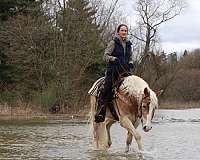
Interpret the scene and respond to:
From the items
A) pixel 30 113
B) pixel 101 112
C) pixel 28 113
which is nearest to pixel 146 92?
pixel 101 112

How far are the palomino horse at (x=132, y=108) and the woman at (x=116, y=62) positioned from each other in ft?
0.80

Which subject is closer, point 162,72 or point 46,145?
point 46,145

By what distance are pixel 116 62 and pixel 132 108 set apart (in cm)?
99

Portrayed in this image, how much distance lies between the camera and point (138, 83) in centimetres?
1018

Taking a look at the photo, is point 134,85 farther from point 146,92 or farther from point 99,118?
point 99,118

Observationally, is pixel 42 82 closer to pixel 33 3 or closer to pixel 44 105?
pixel 44 105

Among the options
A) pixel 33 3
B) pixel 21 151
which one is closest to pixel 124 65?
pixel 21 151

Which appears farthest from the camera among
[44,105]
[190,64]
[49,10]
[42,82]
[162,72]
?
[190,64]

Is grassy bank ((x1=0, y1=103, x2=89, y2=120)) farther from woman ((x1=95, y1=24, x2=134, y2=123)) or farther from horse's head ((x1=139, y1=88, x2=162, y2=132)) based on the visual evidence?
horse's head ((x1=139, y1=88, x2=162, y2=132))

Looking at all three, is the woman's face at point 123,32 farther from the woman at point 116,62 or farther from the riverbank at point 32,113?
the riverbank at point 32,113

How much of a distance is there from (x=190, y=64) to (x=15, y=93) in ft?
189

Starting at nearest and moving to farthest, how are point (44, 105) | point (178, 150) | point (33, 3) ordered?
point (178, 150)
point (44, 105)
point (33, 3)

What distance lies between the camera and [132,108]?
10.4m

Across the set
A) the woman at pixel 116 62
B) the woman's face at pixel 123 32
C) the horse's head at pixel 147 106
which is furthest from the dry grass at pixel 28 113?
the horse's head at pixel 147 106
